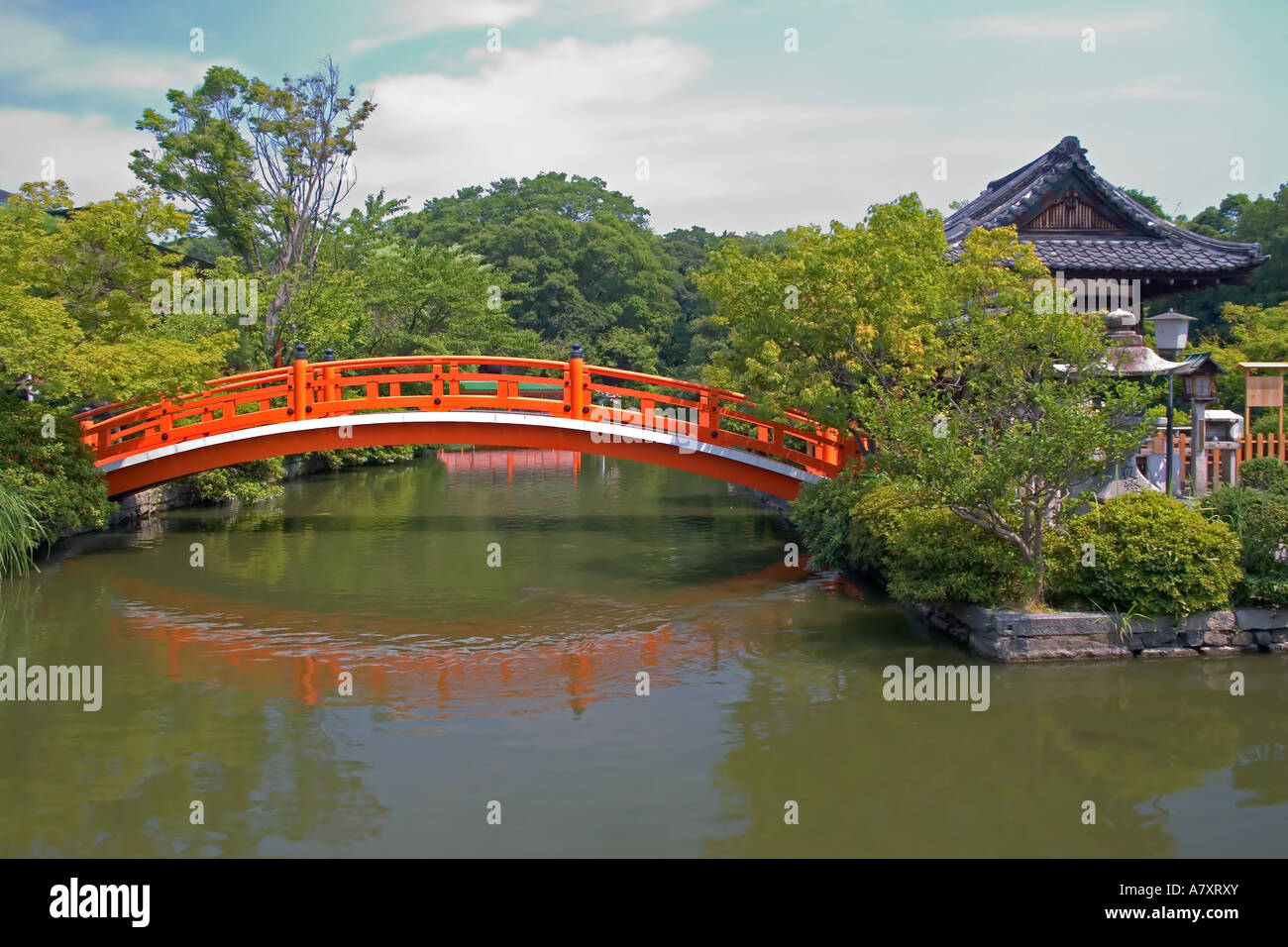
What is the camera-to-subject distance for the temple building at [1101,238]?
46.2 feet

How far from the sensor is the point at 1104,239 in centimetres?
1488

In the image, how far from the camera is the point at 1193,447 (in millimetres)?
11414

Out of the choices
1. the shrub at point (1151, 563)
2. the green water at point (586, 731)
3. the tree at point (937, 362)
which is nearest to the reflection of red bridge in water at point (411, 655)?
the green water at point (586, 731)

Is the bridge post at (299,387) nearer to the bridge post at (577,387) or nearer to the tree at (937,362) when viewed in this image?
the bridge post at (577,387)

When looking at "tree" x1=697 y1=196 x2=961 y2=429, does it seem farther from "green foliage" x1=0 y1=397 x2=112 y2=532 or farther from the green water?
"green foliage" x1=0 y1=397 x2=112 y2=532

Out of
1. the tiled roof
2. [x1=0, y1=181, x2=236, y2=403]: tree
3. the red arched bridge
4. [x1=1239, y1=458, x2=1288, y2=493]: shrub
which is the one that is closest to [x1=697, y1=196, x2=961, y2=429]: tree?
the red arched bridge

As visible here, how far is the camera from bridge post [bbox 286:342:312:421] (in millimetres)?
15141

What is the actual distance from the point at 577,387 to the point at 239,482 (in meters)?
8.03

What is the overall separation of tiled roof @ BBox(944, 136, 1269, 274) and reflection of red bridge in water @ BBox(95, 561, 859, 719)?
5717mm

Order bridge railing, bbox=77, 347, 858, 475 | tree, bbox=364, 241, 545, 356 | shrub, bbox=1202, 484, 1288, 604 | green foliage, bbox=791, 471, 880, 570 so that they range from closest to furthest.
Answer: shrub, bbox=1202, 484, 1288, 604 → green foliage, bbox=791, 471, 880, 570 → bridge railing, bbox=77, 347, 858, 475 → tree, bbox=364, 241, 545, 356

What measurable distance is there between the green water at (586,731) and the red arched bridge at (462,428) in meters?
2.22

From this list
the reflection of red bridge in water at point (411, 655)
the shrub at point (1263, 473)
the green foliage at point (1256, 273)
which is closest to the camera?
the reflection of red bridge in water at point (411, 655)
